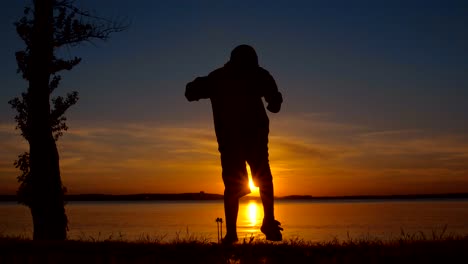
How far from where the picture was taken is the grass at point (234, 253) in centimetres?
704

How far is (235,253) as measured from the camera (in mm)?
7789

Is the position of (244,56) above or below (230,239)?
above

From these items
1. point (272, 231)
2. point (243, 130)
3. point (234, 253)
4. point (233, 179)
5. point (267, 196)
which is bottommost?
point (234, 253)

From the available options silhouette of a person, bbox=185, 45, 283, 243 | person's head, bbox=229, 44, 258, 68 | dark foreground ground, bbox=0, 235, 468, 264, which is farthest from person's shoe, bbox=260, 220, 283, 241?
person's head, bbox=229, 44, 258, 68

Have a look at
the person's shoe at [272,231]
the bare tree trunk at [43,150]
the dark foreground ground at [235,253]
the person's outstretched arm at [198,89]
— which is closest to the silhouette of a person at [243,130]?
the person's shoe at [272,231]

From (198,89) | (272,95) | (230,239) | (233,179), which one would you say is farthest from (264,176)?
(198,89)

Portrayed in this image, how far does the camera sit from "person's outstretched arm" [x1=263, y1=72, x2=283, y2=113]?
9586 millimetres

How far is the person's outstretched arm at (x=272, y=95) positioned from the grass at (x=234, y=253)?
7.57ft

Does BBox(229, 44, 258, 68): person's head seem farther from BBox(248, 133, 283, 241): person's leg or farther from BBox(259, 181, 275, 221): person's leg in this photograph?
BBox(259, 181, 275, 221): person's leg

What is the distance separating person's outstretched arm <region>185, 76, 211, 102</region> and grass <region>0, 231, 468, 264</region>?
7.57ft

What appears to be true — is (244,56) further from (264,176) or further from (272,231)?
(272,231)

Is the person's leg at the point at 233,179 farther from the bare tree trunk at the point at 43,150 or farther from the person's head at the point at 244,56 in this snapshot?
the bare tree trunk at the point at 43,150

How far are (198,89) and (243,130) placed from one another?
3.14 ft

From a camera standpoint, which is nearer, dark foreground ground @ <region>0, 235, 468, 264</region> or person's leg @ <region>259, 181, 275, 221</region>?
dark foreground ground @ <region>0, 235, 468, 264</region>
